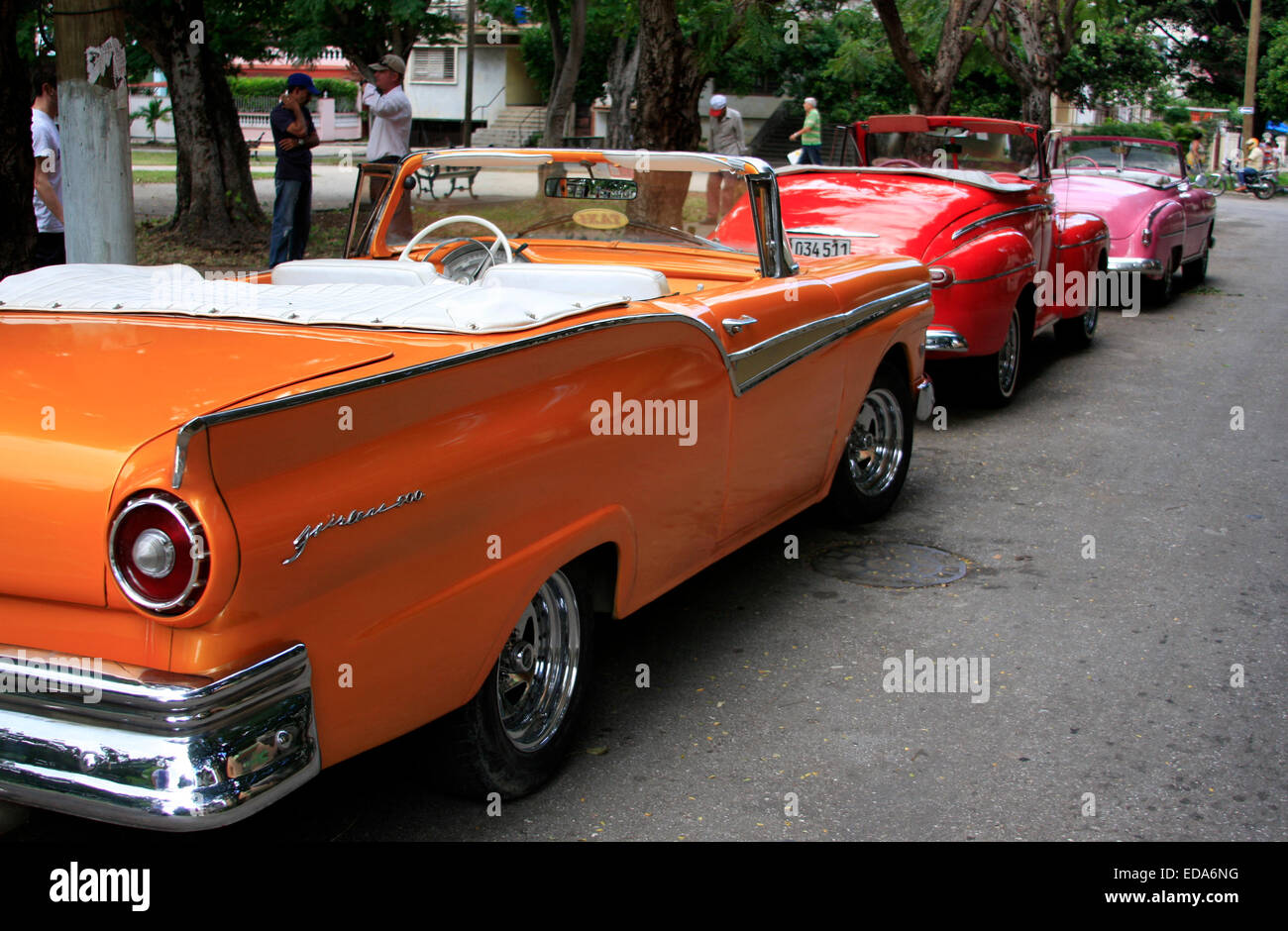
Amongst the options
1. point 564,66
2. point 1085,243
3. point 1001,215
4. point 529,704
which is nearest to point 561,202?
point 529,704

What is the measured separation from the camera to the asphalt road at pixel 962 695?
10.3 feet

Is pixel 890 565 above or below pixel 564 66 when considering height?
below

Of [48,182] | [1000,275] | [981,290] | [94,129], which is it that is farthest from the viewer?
[48,182]

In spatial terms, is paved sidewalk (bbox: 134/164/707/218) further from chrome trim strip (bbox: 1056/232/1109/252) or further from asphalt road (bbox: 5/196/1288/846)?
chrome trim strip (bbox: 1056/232/1109/252)

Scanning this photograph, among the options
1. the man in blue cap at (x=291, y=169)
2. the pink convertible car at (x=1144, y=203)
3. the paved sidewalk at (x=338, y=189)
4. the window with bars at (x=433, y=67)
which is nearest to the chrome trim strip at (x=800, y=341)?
the paved sidewalk at (x=338, y=189)

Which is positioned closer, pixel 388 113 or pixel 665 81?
pixel 388 113

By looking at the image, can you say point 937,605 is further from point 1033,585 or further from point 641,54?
point 641,54

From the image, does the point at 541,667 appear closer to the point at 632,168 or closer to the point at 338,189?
the point at 632,168

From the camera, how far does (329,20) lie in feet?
91.4

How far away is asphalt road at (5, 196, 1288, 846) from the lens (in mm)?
3141

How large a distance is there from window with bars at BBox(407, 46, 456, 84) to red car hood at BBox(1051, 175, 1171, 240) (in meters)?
39.5

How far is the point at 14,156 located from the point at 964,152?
6291 mm

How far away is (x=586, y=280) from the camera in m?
3.90

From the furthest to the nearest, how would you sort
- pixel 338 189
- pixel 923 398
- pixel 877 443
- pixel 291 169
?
pixel 338 189 → pixel 291 169 → pixel 923 398 → pixel 877 443
